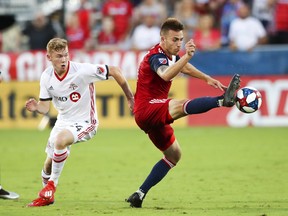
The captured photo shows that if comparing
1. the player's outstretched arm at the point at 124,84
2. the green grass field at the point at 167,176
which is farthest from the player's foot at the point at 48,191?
the player's outstretched arm at the point at 124,84

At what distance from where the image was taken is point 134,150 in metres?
14.6

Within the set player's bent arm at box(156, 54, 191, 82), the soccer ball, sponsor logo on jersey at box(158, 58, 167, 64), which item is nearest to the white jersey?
sponsor logo on jersey at box(158, 58, 167, 64)

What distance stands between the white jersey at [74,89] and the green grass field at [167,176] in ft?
3.49

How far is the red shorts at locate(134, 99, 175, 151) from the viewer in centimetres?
862

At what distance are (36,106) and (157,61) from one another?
5.32 feet

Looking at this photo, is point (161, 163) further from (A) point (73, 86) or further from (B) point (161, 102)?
(A) point (73, 86)

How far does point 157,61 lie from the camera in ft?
27.7

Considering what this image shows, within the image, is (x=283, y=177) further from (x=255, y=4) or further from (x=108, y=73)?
(x=255, y=4)

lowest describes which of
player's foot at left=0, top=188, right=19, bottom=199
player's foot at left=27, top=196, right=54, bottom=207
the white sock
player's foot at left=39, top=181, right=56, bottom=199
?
player's foot at left=0, top=188, right=19, bottom=199

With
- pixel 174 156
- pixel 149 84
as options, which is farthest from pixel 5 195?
pixel 149 84

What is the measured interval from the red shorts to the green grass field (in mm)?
765

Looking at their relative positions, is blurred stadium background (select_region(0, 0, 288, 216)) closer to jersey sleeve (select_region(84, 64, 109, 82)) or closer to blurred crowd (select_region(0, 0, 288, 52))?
blurred crowd (select_region(0, 0, 288, 52))

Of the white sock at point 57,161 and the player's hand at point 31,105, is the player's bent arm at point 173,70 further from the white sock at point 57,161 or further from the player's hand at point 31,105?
the player's hand at point 31,105

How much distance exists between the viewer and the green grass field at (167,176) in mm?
8625
